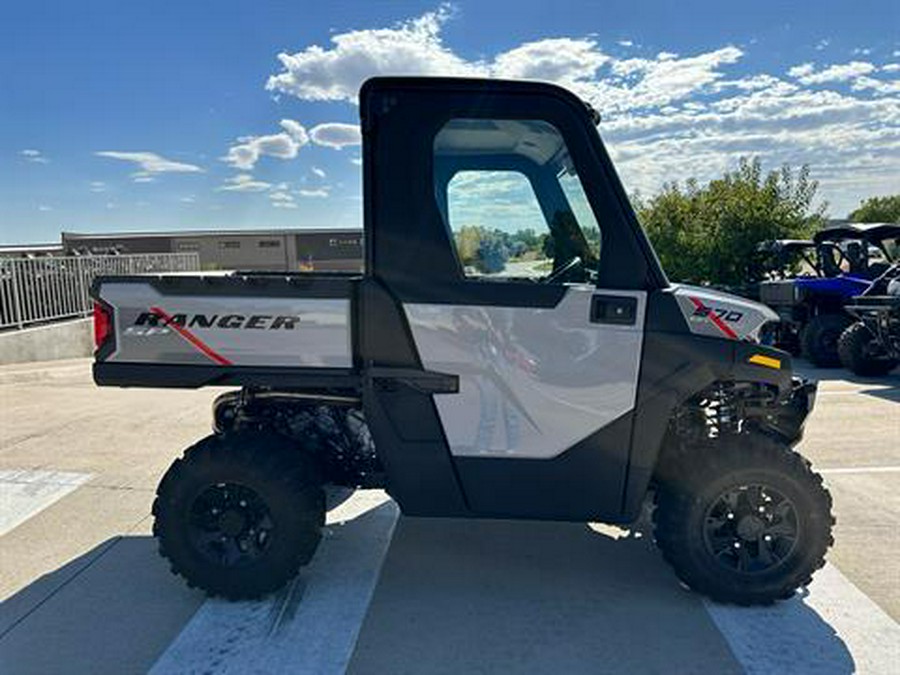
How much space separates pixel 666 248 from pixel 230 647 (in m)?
14.5

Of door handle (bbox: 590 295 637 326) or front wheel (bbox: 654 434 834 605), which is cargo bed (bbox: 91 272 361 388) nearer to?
door handle (bbox: 590 295 637 326)

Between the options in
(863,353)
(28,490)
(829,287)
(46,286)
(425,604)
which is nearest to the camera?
(425,604)

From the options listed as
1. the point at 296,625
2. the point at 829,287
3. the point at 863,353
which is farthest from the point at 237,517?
the point at 829,287

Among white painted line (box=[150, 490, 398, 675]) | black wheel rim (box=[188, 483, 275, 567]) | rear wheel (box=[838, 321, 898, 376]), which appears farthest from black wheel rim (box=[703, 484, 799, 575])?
rear wheel (box=[838, 321, 898, 376])

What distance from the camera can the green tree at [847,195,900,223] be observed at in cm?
4081

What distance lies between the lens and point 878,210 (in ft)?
143

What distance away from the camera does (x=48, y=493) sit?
437 centimetres

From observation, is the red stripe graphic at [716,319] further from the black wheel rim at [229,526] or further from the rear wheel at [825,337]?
the rear wheel at [825,337]

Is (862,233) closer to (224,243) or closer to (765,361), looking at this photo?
→ (765,361)

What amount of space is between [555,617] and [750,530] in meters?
1.03

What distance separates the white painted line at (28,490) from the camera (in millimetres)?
4023

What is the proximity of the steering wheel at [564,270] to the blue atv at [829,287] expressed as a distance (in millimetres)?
8018

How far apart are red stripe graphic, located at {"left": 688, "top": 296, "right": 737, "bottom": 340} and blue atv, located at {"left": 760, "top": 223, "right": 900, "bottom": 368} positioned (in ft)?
25.2

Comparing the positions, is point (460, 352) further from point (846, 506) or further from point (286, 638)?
point (846, 506)
